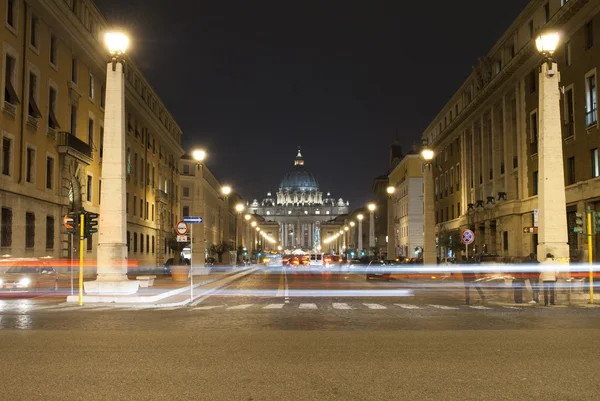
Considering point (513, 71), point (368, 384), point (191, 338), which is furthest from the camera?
point (513, 71)

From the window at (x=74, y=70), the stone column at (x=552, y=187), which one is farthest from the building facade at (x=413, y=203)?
the stone column at (x=552, y=187)

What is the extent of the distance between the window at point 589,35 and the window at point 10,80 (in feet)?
93.4

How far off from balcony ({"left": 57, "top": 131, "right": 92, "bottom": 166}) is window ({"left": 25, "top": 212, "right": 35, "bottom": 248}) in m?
5.72

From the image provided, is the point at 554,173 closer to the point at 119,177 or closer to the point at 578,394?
the point at 119,177

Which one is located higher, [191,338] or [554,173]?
[554,173]

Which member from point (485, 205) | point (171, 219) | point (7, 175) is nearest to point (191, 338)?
point (7, 175)

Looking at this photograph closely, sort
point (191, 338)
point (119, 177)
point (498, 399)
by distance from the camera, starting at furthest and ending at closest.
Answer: point (119, 177) → point (191, 338) → point (498, 399)

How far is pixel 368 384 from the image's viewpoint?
8.14 m

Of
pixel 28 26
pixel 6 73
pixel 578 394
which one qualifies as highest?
pixel 28 26

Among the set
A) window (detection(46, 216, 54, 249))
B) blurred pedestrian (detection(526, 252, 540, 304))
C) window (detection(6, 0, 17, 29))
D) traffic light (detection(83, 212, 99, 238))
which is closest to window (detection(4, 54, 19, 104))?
window (detection(6, 0, 17, 29))

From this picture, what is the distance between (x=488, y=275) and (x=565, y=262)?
22.5 feet

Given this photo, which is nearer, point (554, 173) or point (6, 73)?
point (554, 173)

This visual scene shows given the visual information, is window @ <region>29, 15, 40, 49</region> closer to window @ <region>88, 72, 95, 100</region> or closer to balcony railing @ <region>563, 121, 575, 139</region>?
window @ <region>88, 72, 95, 100</region>

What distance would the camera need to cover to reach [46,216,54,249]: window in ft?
124
